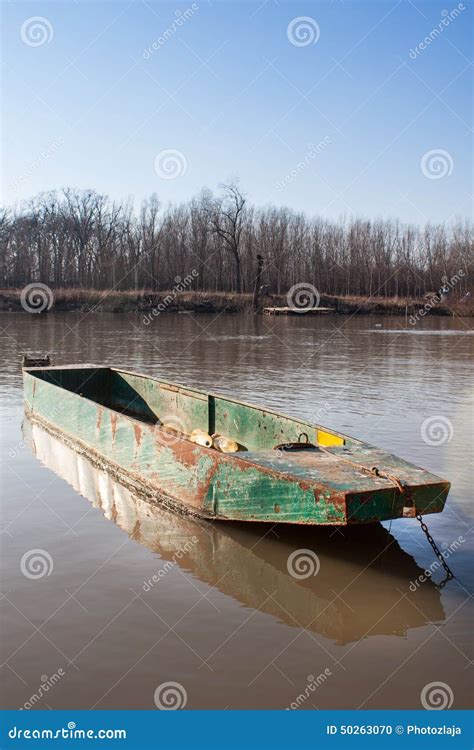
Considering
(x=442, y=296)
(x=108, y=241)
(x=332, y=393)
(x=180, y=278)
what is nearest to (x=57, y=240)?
(x=108, y=241)

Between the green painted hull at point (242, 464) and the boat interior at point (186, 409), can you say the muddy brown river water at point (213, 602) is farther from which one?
the boat interior at point (186, 409)

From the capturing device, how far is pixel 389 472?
20.1 feet

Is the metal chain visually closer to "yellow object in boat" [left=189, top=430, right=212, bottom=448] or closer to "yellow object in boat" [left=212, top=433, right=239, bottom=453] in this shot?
"yellow object in boat" [left=212, top=433, right=239, bottom=453]

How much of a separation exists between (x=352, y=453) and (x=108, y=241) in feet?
214

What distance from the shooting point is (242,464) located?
250 inches

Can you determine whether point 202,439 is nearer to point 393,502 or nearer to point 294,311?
point 393,502

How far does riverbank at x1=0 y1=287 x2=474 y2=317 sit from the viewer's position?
50.4 meters

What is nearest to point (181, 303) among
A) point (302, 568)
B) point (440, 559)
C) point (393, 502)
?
point (302, 568)

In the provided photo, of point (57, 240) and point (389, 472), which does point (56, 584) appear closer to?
point (389, 472)

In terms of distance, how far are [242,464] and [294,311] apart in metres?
45.7

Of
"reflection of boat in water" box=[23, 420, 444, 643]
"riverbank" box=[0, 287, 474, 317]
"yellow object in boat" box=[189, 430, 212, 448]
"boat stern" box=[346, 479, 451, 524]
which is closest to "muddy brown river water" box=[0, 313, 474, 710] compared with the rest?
"reflection of boat in water" box=[23, 420, 444, 643]

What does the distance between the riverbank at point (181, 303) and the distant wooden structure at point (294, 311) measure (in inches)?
62.1

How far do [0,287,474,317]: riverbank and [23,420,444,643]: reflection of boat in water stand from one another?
41775 millimetres

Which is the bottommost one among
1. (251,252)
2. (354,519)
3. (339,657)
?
(339,657)
